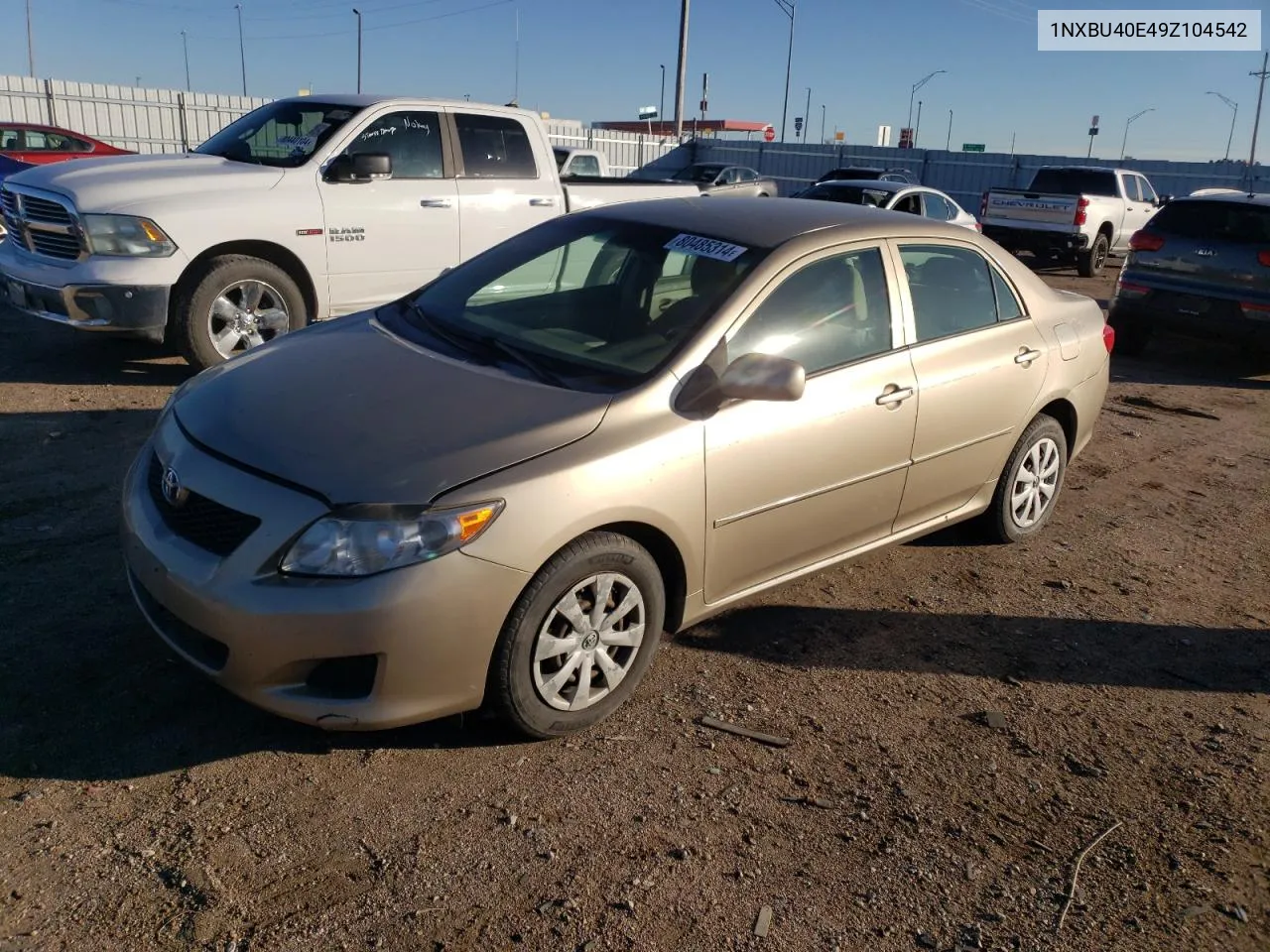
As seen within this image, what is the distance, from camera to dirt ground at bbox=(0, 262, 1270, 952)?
2.74 m

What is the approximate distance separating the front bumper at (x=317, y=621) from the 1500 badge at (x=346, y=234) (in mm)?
4704

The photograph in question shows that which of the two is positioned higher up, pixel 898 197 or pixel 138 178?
pixel 138 178

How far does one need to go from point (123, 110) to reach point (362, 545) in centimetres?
2519

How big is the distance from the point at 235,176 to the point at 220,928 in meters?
5.87

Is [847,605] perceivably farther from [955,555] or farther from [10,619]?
[10,619]

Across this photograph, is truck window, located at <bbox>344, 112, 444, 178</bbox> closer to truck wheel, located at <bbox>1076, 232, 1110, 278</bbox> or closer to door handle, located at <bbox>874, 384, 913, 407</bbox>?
door handle, located at <bbox>874, 384, 913, 407</bbox>

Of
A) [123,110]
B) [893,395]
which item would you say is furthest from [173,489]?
[123,110]

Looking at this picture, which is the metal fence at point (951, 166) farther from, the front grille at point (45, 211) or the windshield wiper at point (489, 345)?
the windshield wiper at point (489, 345)

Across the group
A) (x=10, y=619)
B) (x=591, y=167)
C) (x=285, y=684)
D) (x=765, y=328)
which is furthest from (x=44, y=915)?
(x=591, y=167)

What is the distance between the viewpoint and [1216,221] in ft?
34.1

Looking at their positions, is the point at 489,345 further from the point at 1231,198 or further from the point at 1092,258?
the point at 1092,258

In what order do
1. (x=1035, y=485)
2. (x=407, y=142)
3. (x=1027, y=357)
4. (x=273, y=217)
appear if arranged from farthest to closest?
(x=407, y=142) < (x=273, y=217) < (x=1035, y=485) < (x=1027, y=357)

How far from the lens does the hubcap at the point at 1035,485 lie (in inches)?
211

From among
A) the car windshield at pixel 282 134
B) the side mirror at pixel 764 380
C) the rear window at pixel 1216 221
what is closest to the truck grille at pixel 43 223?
the car windshield at pixel 282 134
